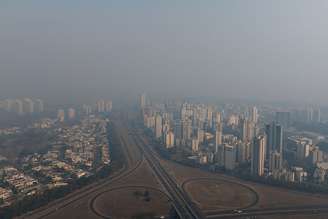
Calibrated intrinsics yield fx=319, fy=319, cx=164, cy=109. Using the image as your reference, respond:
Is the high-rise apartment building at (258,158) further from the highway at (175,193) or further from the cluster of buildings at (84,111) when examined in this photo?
the cluster of buildings at (84,111)

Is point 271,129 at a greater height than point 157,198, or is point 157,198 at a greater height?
point 271,129

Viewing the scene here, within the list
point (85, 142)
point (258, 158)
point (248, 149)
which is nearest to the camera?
point (258, 158)

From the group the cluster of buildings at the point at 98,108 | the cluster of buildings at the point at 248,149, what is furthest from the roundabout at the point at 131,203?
the cluster of buildings at the point at 98,108

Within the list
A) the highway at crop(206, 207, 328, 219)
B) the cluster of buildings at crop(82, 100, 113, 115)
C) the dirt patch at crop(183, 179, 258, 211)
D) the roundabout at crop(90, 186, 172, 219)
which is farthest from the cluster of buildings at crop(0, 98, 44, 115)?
the highway at crop(206, 207, 328, 219)

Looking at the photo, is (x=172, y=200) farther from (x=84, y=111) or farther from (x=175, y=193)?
(x=84, y=111)

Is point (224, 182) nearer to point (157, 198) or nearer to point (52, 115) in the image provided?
point (157, 198)

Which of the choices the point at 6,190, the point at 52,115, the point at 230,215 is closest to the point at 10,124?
the point at 52,115

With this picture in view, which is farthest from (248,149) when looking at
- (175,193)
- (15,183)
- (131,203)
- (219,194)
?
(15,183)
